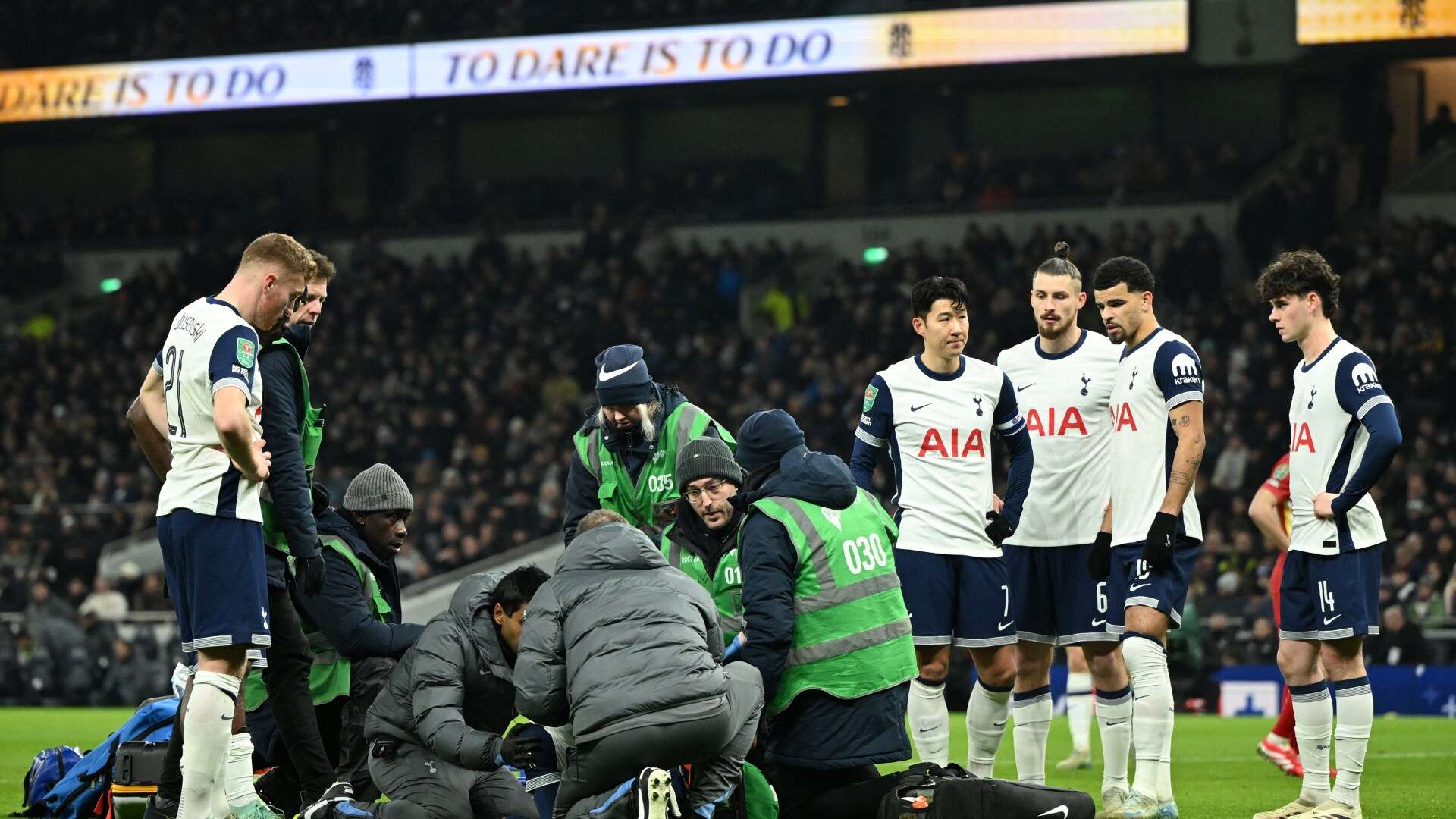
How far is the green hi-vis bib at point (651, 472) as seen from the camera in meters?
8.17

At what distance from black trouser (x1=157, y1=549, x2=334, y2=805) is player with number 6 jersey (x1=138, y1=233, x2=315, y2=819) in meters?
0.45

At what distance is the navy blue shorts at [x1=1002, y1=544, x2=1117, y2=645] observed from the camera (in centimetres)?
806

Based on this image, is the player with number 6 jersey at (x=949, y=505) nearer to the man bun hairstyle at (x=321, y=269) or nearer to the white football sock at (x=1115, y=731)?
the white football sock at (x=1115, y=731)

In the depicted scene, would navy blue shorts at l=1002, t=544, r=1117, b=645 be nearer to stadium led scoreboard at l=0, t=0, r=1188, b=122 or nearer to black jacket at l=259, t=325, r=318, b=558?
black jacket at l=259, t=325, r=318, b=558

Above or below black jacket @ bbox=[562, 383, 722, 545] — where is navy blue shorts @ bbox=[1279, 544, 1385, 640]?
below

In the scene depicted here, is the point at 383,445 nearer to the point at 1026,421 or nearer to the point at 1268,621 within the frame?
the point at 1268,621

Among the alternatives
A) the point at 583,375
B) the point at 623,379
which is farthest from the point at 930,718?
the point at 583,375

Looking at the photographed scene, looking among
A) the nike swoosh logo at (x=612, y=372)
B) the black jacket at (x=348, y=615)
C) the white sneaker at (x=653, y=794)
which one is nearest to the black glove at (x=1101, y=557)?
the nike swoosh logo at (x=612, y=372)

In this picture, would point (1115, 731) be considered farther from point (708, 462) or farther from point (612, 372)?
point (612, 372)

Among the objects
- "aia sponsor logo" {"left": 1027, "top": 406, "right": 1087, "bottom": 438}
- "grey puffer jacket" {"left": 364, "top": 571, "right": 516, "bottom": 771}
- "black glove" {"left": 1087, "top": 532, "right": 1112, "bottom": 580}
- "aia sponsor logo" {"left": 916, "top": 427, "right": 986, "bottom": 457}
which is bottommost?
"grey puffer jacket" {"left": 364, "top": 571, "right": 516, "bottom": 771}

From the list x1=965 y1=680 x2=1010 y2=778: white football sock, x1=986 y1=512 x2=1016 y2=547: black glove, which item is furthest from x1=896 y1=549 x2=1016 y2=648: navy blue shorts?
x1=965 y1=680 x2=1010 y2=778: white football sock

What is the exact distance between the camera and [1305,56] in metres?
23.8

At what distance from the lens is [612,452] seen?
322 inches

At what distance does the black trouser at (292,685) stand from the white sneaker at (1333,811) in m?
4.29
